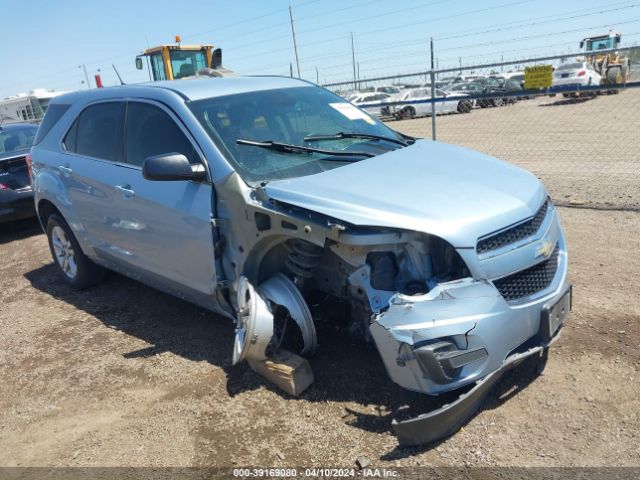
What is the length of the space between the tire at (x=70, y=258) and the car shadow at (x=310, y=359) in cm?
15

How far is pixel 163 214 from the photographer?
384cm

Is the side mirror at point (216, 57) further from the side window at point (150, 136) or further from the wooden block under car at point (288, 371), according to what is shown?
the wooden block under car at point (288, 371)

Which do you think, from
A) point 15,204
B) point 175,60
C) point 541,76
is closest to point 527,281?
point 541,76

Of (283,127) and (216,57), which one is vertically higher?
(216,57)

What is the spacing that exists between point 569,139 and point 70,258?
39.4 feet

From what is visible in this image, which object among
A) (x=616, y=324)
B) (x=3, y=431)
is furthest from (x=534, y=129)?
(x=3, y=431)

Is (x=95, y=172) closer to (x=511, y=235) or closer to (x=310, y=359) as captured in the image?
(x=310, y=359)

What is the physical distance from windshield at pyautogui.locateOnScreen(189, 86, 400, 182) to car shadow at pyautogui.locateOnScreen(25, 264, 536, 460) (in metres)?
1.02

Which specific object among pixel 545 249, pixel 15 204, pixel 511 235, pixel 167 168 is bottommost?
pixel 15 204

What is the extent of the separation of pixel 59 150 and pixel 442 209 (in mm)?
4040

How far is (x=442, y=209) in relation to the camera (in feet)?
9.19

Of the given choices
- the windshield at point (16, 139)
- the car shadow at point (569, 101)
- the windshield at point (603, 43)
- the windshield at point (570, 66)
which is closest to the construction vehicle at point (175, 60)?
the windshield at point (16, 139)

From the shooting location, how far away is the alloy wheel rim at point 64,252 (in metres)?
5.52

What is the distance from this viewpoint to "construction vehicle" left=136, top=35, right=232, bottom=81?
48.4ft
